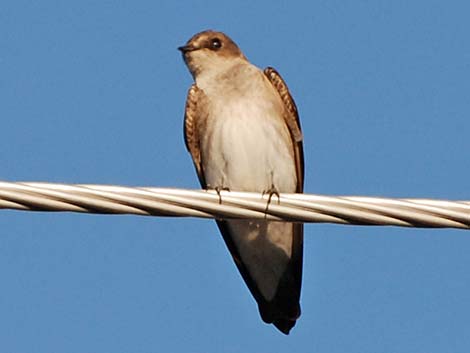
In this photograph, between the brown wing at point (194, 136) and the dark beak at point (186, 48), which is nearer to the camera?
the brown wing at point (194, 136)

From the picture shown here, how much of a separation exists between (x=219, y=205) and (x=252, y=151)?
347 cm

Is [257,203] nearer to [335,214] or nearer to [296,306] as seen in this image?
[335,214]

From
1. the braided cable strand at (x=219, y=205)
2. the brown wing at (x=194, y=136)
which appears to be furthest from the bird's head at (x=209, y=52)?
the braided cable strand at (x=219, y=205)

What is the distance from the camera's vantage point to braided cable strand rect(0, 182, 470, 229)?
4.49m

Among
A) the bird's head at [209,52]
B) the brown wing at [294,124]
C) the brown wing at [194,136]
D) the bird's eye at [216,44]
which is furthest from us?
the bird's eye at [216,44]

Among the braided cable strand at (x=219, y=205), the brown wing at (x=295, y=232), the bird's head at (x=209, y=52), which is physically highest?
the bird's head at (x=209, y=52)

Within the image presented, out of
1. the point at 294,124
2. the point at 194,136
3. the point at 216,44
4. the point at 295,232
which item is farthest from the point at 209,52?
the point at 295,232

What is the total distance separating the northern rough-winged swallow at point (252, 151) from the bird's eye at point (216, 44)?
0.04 m

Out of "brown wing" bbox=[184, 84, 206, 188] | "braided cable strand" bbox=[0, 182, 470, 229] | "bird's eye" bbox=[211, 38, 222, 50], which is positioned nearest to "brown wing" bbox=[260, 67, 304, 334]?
"brown wing" bbox=[184, 84, 206, 188]

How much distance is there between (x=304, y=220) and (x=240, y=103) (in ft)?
11.7

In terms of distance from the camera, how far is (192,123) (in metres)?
8.58

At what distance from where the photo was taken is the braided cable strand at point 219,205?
177 inches

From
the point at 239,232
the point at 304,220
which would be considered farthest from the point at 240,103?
the point at 304,220

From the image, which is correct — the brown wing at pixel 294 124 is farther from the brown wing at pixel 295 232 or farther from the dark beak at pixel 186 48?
the dark beak at pixel 186 48
